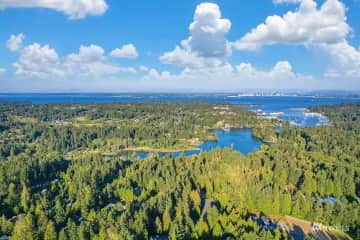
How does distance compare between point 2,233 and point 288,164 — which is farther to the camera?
point 288,164

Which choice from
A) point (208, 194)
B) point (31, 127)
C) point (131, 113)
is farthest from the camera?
point (131, 113)

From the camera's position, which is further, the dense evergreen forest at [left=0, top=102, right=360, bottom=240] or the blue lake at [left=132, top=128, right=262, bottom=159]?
the blue lake at [left=132, top=128, right=262, bottom=159]

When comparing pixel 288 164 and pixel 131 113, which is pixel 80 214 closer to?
pixel 288 164

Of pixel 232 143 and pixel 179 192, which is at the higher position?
pixel 179 192

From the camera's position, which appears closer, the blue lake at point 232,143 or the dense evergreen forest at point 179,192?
the dense evergreen forest at point 179,192

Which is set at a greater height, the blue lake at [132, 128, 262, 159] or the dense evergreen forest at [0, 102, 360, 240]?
the dense evergreen forest at [0, 102, 360, 240]

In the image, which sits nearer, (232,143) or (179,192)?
(179,192)

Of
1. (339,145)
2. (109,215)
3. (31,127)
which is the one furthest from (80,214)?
(31,127)

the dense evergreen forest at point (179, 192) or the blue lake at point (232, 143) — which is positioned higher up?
the dense evergreen forest at point (179, 192)
